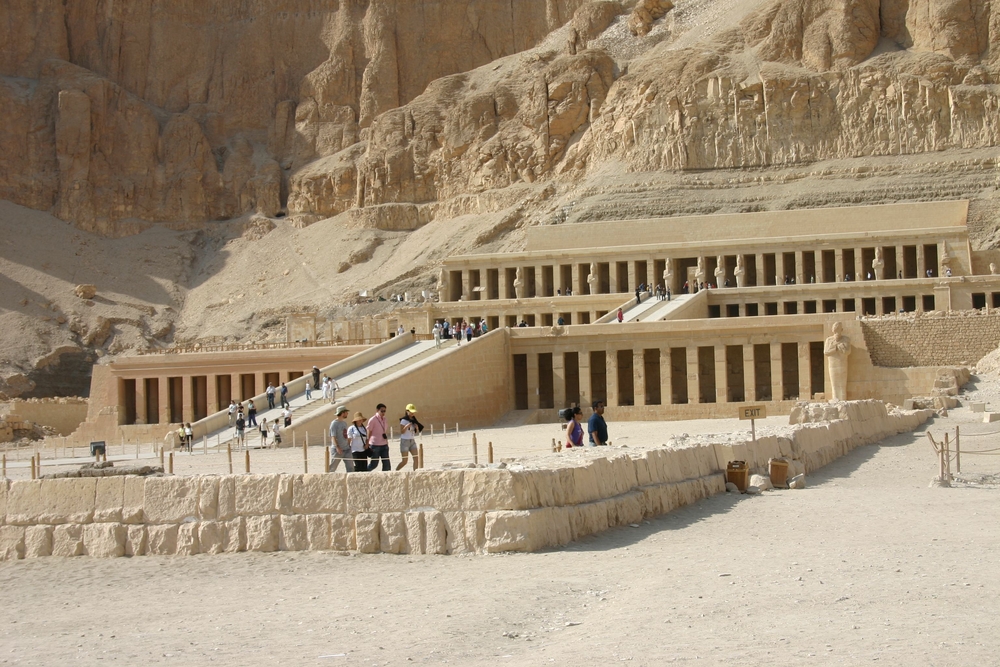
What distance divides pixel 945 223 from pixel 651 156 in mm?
19074

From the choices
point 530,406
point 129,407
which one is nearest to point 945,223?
point 530,406

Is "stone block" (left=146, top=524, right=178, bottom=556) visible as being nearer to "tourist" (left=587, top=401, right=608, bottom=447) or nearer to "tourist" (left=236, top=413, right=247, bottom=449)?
"tourist" (left=587, top=401, right=608, bottom=447)

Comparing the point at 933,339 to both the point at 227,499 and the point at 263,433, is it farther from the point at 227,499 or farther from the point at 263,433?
the point at 227,499

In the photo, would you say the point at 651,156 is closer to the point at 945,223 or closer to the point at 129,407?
the point at 945,223

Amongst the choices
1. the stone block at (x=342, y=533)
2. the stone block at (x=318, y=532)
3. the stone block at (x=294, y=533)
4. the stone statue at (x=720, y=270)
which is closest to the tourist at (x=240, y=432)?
the stone block at (x=294, y=533)

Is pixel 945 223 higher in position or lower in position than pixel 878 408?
higher

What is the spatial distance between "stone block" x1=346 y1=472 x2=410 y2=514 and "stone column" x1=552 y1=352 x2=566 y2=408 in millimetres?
30103

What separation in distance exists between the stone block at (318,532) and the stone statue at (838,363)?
29368 millimetres

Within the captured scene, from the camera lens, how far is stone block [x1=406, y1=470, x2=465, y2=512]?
13859 mm

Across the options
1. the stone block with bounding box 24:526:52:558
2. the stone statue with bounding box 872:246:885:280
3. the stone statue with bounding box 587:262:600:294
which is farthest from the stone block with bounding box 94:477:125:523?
the stone statue with bounding box 872:246:885:280

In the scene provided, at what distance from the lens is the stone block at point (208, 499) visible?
15.1 metres

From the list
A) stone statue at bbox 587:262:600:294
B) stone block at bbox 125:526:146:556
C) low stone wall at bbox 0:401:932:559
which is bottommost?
stone block at bbox 125:526:146:556

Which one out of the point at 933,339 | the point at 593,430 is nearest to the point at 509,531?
the point at 593,430

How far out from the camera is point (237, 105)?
10062cm
